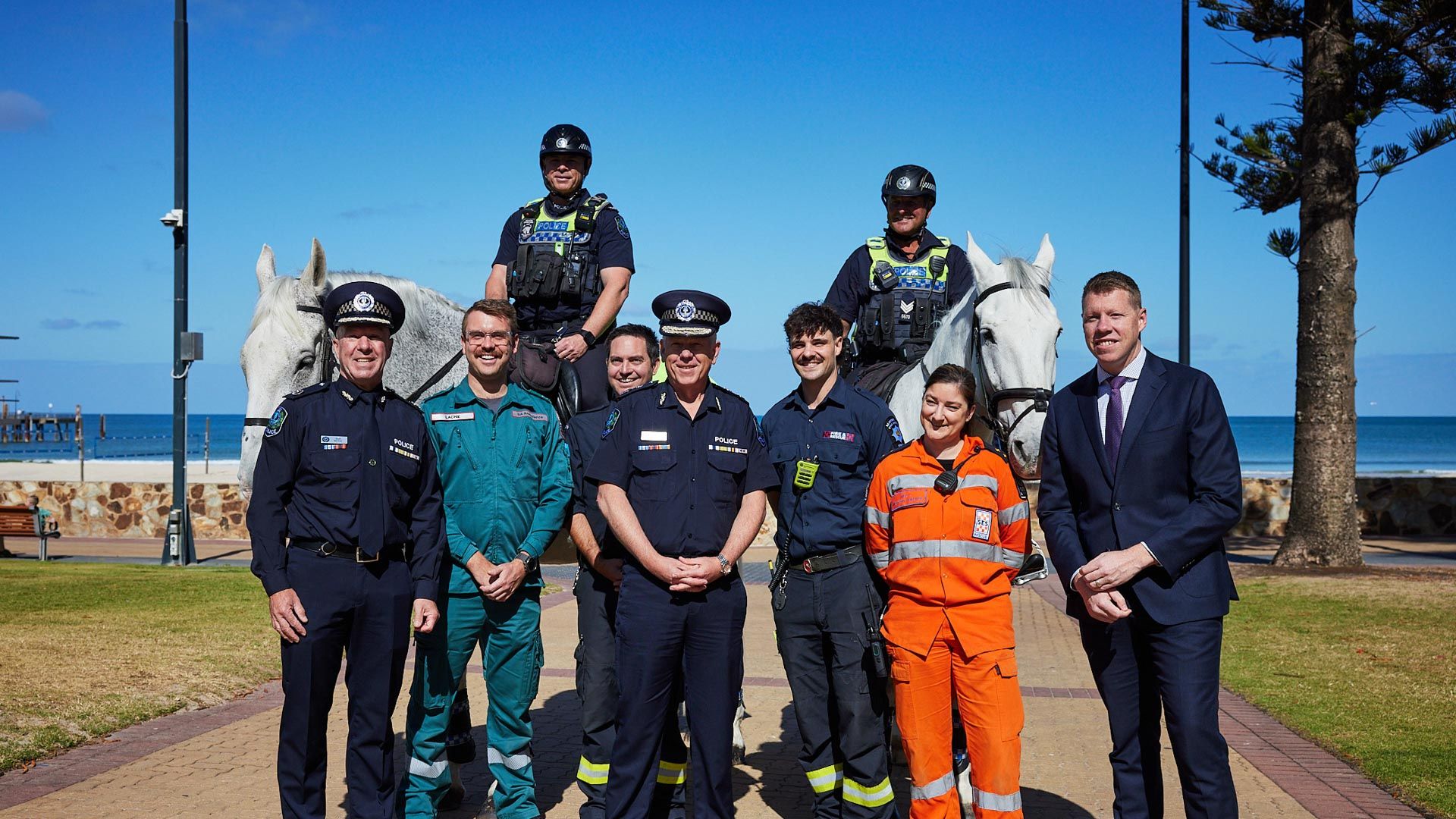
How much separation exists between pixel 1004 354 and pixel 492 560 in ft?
9.35

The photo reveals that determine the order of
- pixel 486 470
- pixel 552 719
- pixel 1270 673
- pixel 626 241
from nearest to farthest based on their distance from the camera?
pixel 486 470 < pixel 626 241 < pixel 552 719 < pixel 1270 673

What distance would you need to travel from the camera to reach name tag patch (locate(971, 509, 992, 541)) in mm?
4480

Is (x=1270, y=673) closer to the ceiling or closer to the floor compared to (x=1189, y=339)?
closer to the floor

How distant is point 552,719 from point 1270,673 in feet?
18.6

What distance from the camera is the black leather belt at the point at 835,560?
15.5ft

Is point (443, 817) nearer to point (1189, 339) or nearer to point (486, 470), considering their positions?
point (486, 470)

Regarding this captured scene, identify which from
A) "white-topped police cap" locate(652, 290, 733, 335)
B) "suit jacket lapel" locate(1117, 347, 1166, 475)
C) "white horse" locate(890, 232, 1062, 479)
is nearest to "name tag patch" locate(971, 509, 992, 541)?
"suit jacket lapel" locate(1117, 347, 1166, 475)

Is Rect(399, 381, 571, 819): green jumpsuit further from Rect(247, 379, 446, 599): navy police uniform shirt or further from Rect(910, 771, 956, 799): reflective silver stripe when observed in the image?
Rect(910, 771, 956, 799): reflective silver stripe

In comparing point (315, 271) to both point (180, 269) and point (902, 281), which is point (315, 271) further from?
point (180, 269)

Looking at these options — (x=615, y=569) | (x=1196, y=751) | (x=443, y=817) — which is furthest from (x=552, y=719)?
(x=1196, y=751)

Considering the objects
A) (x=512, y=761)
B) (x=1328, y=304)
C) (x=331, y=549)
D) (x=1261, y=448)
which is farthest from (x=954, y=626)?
(x=1261, y=448)

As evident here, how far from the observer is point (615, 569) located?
506 centimetres

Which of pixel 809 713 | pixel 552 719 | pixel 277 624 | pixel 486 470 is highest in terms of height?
pixel 486 470

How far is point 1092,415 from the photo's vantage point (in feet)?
13.8
